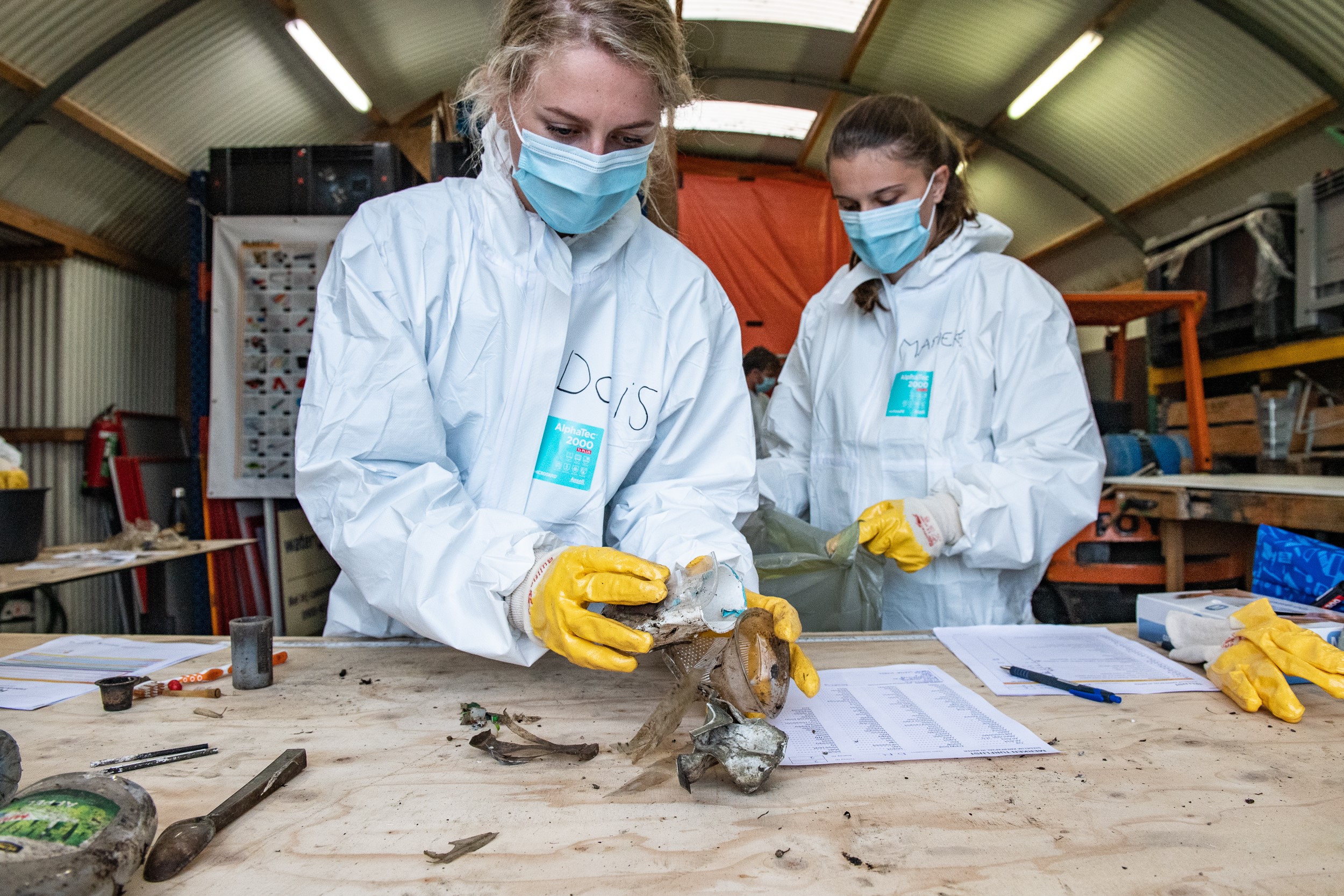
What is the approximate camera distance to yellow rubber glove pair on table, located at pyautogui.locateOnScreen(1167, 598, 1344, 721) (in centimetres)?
96

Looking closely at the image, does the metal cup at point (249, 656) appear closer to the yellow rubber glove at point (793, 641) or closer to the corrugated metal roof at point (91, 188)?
the yellow rubber glove at point (793, 641)

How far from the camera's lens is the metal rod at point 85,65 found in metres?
3.59

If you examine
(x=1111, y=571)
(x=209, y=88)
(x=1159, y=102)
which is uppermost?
(x=1159, y=102)

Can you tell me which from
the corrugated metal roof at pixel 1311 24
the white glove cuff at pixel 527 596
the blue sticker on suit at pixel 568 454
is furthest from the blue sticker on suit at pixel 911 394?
the corrugated metal roof at pixel 1311 24

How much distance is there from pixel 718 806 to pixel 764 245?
18.4 ft

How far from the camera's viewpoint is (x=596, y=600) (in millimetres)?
917

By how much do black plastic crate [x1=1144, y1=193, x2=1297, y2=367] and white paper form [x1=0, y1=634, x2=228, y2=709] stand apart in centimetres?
426

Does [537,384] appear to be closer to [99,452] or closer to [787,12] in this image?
[99,452]

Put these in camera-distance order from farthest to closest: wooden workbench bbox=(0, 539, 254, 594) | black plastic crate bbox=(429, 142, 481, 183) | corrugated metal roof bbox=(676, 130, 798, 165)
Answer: corrugated metal roof bbox=(676, 130, 798, 165) < black plastic crate bbox=(429, 142, 481, 183) < wooden workbench bbox=(0, 539, 254, 594)

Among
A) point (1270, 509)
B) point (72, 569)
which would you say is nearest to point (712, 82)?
point (1270, 509)

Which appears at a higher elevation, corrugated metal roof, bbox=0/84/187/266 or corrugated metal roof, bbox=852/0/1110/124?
corrugated metal roof, bbox=852/0/1110/124

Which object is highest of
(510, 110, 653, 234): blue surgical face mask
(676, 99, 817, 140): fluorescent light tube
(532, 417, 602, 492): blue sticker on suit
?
(676, 99, 817, 140): fluorescent light tube

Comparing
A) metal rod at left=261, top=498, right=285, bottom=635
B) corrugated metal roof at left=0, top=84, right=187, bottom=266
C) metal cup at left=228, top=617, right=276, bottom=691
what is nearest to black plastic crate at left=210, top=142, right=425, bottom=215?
corrugated metal roof at left=0, top=84, right=187, bottom=266

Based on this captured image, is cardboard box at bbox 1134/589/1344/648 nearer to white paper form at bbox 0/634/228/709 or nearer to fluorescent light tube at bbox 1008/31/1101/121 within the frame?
white paper form at bbox 0/634/228/709
